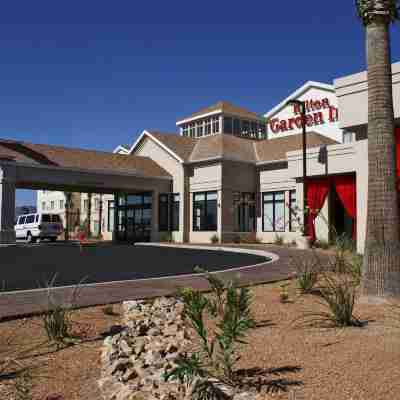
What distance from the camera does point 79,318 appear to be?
7.39 metres

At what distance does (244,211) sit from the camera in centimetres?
3216

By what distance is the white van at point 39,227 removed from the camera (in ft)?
114

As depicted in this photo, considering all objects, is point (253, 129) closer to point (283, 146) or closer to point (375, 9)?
point (283, 146)

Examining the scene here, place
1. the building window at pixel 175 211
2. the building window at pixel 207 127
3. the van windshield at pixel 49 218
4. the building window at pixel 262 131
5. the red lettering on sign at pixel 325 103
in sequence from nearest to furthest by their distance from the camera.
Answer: the building window at pixel 175 211 < the van windshield at pixel 49 218 < the red lettering on sign at pixel 325 103 < the building window at pixel 207 127 < the building window at pixel 262 131

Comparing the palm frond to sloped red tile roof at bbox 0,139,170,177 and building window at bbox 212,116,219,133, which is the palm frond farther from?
building window at bbox 212,116,219,133

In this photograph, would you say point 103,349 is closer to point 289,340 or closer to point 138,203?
point 289,340

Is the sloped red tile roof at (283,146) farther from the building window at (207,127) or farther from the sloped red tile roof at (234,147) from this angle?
the building window at (207,127)

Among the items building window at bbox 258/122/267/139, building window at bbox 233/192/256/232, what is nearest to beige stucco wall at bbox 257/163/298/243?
building window at bbox 233/192/256/232

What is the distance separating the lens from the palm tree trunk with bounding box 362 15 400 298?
823 cm

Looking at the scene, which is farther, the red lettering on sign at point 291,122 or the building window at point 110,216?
the red lettering on sign at point 291,122

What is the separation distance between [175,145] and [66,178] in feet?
29.5

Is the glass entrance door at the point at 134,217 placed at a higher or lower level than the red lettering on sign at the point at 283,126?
lower

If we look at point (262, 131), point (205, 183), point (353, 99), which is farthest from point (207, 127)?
point (353, 99)

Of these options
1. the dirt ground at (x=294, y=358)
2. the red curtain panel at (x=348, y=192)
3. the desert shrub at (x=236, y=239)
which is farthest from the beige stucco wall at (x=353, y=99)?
the desert shrub at (x=236, y=239)
